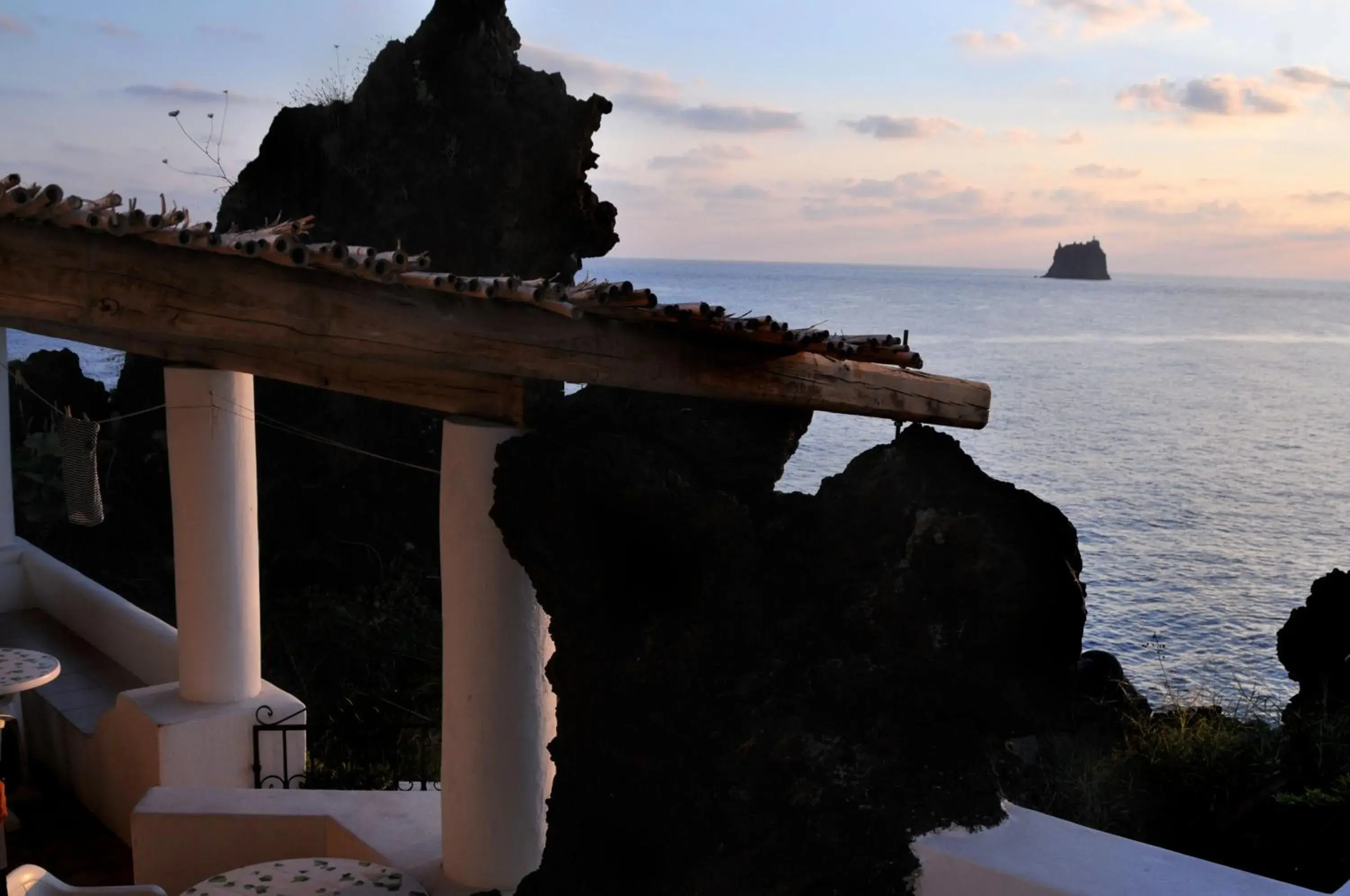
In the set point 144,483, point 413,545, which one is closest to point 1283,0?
point 413,545

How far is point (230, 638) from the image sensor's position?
680 cm

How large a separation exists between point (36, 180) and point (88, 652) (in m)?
6.72

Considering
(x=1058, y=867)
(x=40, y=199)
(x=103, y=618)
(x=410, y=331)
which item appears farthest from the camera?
(x=103, y=618)

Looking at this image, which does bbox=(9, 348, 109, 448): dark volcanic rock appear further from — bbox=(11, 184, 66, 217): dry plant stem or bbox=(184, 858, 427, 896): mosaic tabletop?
bbox=(11, 184, 66, 217): dry plant stem

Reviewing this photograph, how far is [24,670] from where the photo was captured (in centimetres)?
706

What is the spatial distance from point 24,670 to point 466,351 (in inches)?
194

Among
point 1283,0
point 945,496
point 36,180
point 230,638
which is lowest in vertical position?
point 230,638

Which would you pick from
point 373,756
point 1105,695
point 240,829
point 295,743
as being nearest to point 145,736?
point 295,743

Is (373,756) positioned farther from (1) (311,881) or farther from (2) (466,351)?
(2) (466,351)

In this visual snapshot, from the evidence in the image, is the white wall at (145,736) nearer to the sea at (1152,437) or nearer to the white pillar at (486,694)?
the white pillar at (486,694)

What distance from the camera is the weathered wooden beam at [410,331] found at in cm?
323

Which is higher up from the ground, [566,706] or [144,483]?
[566,706]

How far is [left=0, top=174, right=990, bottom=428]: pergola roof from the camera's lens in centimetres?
321

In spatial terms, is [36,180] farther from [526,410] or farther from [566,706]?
[566,706]
